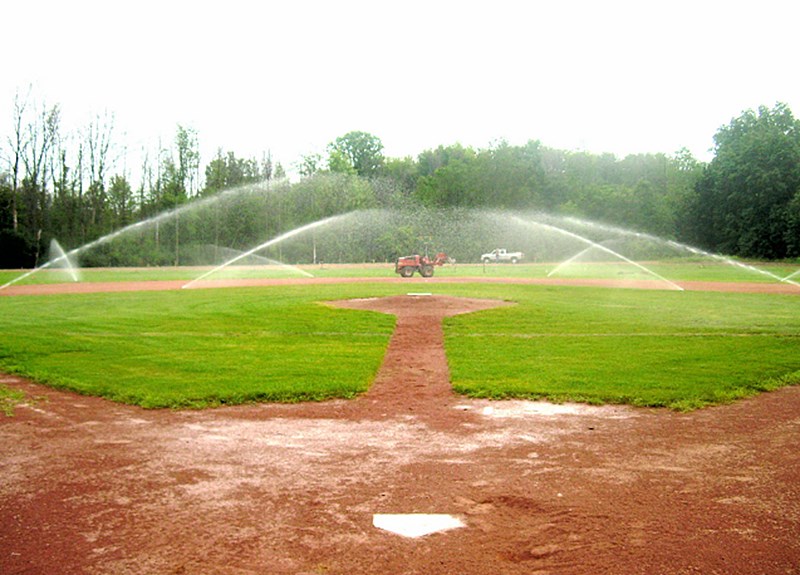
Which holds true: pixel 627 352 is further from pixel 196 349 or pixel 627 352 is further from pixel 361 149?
pixel 361 149

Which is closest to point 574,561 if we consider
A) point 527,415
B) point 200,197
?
point 527,415

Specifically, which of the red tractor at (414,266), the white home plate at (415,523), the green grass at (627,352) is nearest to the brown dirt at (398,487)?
the white home plate at (415,523)

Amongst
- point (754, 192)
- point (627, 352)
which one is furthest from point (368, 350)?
point (754, 192)

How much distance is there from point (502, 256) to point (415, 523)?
68.3 meters

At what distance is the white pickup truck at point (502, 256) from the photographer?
72.7 meters

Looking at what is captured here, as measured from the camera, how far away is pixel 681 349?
1419 centimetres

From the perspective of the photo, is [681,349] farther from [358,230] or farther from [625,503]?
[358,230]

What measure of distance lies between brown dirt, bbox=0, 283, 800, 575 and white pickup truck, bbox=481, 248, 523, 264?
207ft

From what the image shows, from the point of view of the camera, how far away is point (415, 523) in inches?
218

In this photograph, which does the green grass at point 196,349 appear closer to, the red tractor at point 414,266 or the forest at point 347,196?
the red tractor at point 414,266

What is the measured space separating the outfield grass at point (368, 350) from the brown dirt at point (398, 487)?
96 centimetres

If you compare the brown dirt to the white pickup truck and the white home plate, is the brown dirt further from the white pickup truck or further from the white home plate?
the white pickup truck

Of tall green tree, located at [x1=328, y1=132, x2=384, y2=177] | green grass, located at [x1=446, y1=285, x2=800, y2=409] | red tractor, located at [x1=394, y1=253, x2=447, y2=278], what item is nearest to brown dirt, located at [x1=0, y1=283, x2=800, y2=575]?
green grass, located at [x1=446, y1=285, x2=800, y2=409]

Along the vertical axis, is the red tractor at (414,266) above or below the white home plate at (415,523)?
above
